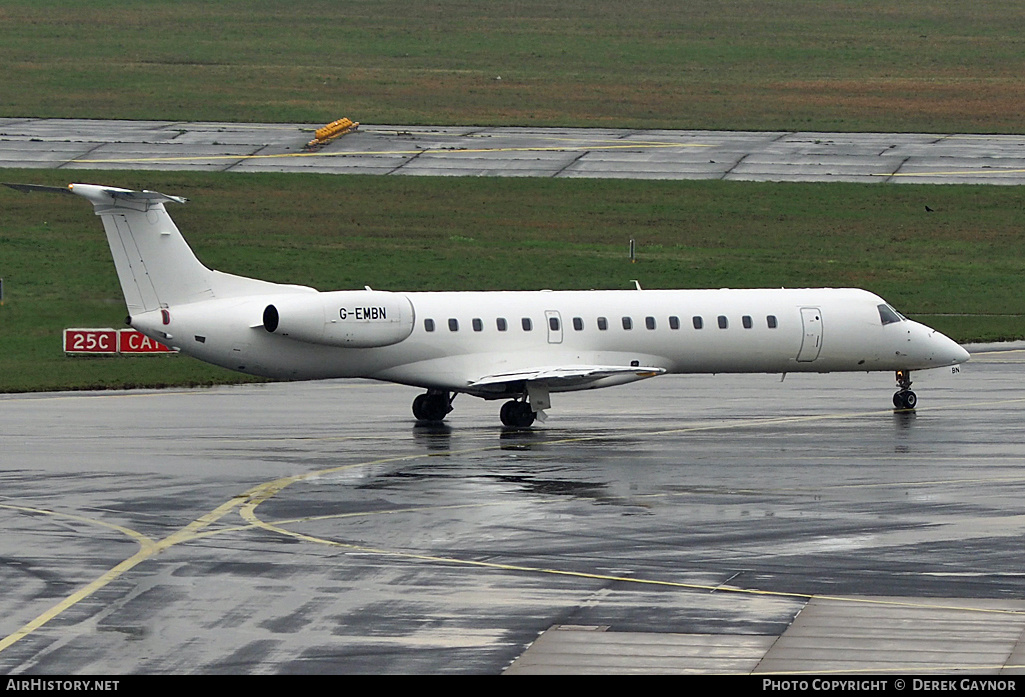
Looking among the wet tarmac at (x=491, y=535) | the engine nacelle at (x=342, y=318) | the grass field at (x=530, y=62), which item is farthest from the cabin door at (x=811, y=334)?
the grass field at (x=530, y=62)

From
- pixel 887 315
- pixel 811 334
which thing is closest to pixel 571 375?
pixel 811 334

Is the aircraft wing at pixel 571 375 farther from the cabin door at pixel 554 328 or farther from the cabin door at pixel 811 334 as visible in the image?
the cabin door at pixel 811 334

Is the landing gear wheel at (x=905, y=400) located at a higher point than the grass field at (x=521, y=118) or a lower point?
lower

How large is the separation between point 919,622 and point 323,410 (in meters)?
24.0

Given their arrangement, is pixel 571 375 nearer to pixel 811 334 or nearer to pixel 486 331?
pixel 486 331

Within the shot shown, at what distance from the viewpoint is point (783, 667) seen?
16.2m

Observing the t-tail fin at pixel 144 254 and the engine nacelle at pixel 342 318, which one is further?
the t-tail fin at pixel 144 254

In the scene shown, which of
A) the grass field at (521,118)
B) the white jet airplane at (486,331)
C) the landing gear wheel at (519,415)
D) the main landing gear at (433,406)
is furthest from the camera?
the grass field at (521,118)

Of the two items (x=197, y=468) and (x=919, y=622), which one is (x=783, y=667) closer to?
(x=919, y=622)

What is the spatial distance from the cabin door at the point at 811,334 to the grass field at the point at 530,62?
49.7m

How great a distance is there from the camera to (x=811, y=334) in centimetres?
3878

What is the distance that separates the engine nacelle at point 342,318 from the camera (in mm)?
34812

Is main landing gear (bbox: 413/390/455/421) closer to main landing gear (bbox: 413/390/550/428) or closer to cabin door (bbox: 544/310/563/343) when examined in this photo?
main landing gear (bbox: 413/390/550/428)

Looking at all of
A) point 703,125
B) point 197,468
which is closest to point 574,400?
point 197,468
